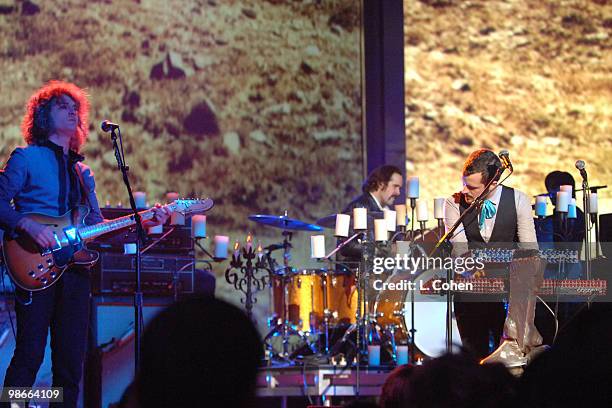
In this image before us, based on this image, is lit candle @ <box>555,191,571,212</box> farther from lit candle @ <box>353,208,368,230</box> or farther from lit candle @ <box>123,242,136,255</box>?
lit candle @ <box>123,242,136,255</box>

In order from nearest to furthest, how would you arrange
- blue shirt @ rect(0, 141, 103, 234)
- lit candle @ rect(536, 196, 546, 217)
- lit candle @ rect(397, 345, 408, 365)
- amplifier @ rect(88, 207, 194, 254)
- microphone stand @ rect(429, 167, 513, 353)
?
1. blue shirt @ rect(0, 141, 103, 234)
2. microphone stand @ rect(429, 167, 513, 353)
3. lit candle @ rect(397, 345, 408, 365)
4. amplifier @ rect(88, 207, 194, 254)
5. lit candle @ rect(536, 196, 546, 217)

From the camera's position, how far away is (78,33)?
7.71 metres

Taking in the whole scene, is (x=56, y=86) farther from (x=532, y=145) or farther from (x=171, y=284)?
(x=532, y=145)

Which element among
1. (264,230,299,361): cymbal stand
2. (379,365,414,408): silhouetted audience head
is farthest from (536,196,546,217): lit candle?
(379,365,414,408): silhouetted audience head

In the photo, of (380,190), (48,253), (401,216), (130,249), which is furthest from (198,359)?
(380,190)

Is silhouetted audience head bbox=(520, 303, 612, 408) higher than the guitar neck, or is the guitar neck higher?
the guitar neck

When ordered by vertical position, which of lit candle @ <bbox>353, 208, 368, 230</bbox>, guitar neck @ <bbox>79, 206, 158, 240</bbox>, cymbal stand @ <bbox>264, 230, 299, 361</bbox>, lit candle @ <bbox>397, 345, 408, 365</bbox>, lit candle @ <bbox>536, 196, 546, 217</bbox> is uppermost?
lit candle @ <bbox>536, 196, 546, 217</bbox>

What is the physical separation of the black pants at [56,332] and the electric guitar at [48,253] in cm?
5

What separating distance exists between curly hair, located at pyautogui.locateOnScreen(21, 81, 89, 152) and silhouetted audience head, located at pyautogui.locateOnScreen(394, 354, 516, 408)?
3.19 meters

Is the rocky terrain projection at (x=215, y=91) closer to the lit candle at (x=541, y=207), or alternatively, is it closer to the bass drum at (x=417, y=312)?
the bass drum at (x=417, y=312)

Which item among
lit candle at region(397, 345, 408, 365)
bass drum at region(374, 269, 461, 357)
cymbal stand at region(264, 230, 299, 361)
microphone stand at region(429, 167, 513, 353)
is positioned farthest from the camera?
cymbal stand at region(264, 230, 299, 361)

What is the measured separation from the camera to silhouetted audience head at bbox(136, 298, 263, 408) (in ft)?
4.36

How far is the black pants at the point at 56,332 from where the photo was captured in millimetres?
4031

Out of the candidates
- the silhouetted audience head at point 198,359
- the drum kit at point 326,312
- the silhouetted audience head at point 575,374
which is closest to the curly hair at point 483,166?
the drum kit at point 326,312
